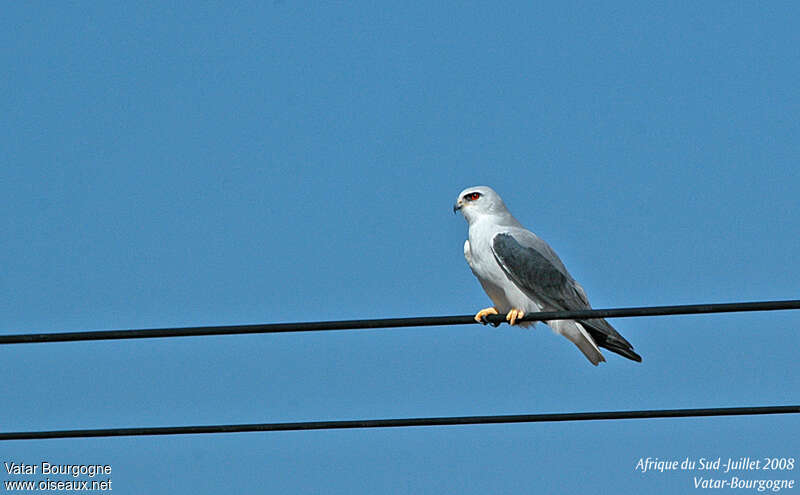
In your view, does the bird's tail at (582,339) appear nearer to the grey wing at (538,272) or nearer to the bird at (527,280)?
the bird at (527,280)

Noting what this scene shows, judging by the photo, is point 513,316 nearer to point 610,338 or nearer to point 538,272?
point 538,272

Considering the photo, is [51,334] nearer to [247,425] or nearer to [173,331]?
[173,331]

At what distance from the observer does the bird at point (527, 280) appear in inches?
429

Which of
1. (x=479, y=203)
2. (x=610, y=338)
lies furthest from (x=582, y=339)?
(x=479, y=203)

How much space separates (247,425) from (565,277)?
471cm

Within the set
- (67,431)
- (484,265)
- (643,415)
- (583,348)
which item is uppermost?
(484,265)

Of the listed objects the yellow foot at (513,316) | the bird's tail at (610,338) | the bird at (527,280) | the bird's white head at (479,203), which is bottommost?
the bird's tail at (610,338)

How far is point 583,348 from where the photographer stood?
1100cm

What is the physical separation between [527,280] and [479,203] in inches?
50.9

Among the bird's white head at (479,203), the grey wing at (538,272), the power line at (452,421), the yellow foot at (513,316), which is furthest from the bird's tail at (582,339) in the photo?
the power line at (452,421)

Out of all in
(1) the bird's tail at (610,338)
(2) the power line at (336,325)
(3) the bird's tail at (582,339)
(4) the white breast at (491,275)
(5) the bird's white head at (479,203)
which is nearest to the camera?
(2) the power line at (336,325)

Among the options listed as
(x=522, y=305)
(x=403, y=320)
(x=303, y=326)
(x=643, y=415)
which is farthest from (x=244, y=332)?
(x=522, y=305)

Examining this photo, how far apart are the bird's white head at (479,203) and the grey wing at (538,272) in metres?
0.60

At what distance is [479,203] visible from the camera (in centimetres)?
1194
